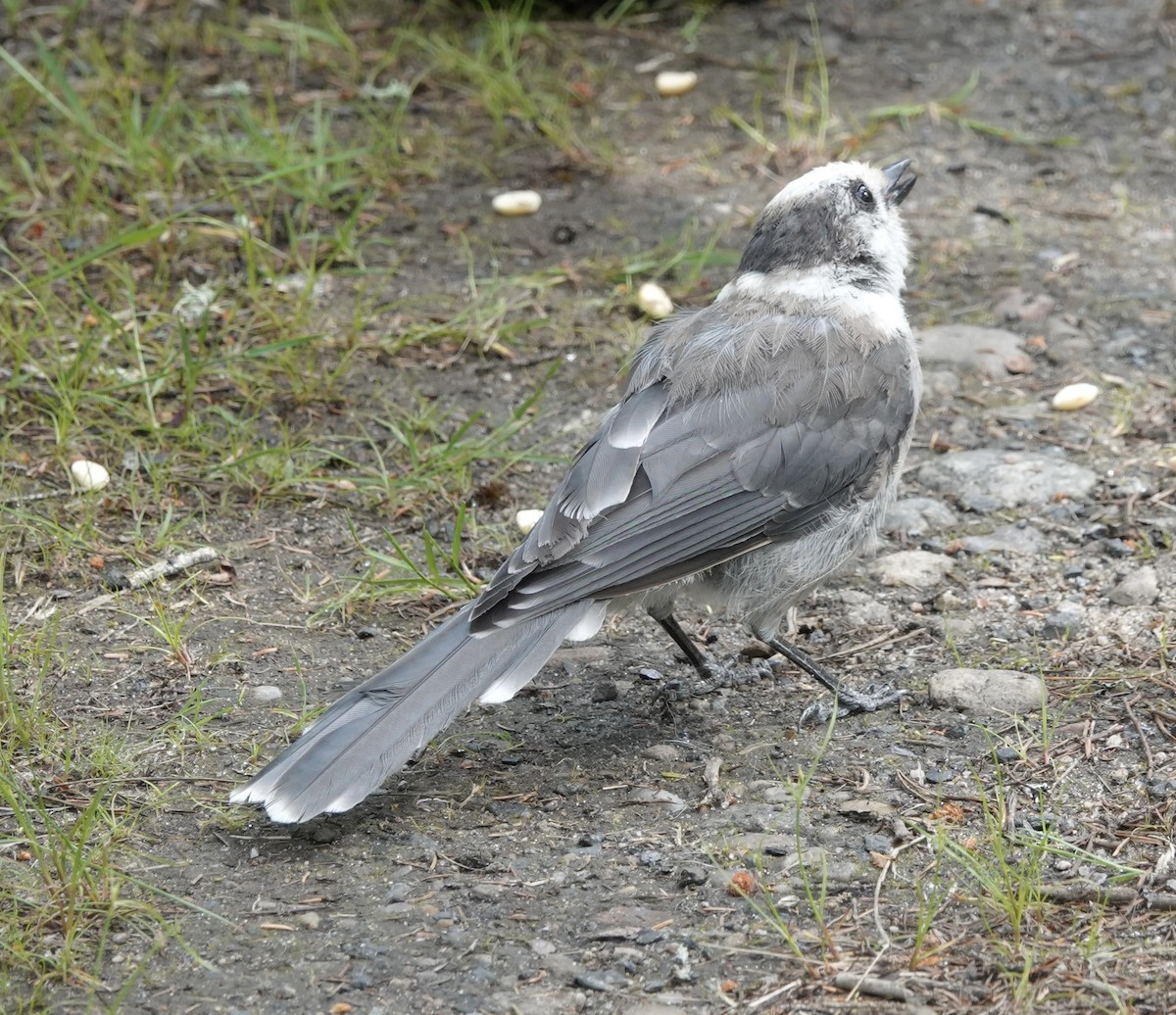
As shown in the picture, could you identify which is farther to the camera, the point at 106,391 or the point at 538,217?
the point at 538,217

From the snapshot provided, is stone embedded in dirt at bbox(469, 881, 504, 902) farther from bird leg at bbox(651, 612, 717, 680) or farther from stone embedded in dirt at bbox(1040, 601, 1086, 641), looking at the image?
stone embedded in dirt at bbox(1040, 601, 1086, 641)

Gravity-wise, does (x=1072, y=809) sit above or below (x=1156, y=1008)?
below

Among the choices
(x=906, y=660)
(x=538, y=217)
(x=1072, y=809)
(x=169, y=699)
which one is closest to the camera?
(x=1072, y=809)

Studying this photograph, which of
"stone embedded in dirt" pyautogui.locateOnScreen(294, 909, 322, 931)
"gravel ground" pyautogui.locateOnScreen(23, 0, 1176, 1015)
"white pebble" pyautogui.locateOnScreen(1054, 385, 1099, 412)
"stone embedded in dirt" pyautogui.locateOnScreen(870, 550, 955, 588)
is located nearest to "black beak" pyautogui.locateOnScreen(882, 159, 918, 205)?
"gravel ground" pyautogui.locateOnScreen(23, 0, 1176, 1015)

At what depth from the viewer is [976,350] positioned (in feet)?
19.7

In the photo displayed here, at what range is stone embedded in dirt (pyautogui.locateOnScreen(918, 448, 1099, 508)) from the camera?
523cm

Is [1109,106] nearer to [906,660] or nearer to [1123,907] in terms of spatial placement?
[906,660]

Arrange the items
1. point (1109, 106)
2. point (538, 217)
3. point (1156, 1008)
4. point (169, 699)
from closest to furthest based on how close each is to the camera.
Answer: point (1156, 1008), point (169, 699), point (538, 217), point (1109, 106)

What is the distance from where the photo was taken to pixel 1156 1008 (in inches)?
116

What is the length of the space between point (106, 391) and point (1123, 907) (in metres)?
3.81

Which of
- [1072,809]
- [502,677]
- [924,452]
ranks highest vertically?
[502,677]

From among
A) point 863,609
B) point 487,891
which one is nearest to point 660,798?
point 487,891

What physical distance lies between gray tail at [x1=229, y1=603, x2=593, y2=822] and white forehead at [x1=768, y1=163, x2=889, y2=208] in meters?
1.66

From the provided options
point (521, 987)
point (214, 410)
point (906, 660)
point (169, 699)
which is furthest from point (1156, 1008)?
point (214, 410)
